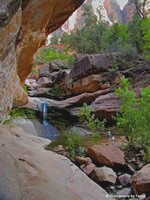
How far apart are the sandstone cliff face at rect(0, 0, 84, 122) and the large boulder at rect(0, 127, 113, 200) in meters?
1.76

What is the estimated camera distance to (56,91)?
848 inches

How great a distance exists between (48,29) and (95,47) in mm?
20157

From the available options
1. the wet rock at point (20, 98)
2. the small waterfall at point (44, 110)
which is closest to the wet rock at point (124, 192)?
the wet rock at point (20, 98)

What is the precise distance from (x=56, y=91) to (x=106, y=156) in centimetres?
1366

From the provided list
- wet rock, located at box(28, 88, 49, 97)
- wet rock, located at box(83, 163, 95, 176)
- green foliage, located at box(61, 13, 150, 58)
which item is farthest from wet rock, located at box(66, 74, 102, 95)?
wet rock, located at box(83, 163, 95, 176)

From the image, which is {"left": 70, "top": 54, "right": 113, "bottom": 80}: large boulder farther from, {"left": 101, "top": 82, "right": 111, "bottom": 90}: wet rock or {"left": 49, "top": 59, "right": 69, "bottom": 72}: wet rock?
{"left": 49, "top": 59, "right": 69, "bottom": 72}: wet rock

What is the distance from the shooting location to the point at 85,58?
20.0m

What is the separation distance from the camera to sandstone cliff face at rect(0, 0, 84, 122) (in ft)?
19.4

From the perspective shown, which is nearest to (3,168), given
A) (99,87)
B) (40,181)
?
(40,181)

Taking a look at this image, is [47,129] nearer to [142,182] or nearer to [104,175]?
[104,175]

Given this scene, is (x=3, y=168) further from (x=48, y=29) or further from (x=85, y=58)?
(x=85, y=58)

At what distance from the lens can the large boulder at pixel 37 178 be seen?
12.7 ft

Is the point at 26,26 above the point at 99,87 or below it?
above

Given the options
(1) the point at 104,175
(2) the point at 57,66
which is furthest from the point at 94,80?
(1) the point at 104,175
